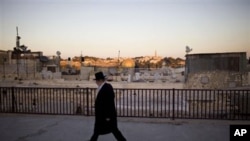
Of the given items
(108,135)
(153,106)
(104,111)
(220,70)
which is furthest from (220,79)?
(104,111)

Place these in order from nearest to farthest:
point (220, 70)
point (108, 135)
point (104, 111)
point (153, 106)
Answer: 1. point (104, 111)
2. point (108, 135)
3. point (153, 106)
4. point (220, 70)

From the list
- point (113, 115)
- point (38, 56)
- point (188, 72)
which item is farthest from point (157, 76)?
point (113, 115)

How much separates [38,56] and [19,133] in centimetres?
5368

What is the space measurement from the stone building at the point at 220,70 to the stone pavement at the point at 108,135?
14032 mm

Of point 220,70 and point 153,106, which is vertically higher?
point 220,70

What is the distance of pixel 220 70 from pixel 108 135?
17033 millimetres

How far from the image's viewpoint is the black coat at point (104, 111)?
17.0ft

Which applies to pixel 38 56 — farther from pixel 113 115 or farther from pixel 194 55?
pixel 113 115

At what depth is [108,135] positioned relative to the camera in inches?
260

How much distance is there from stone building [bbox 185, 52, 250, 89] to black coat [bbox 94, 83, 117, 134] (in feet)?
58.5

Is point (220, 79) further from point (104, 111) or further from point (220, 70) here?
point (104, 111)

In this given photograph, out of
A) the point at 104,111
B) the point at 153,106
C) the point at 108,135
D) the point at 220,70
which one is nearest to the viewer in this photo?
the point at 104,111

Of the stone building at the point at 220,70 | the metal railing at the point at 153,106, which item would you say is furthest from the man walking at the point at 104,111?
the stone building at the point at 220,70

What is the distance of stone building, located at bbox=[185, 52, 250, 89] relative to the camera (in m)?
20.8
